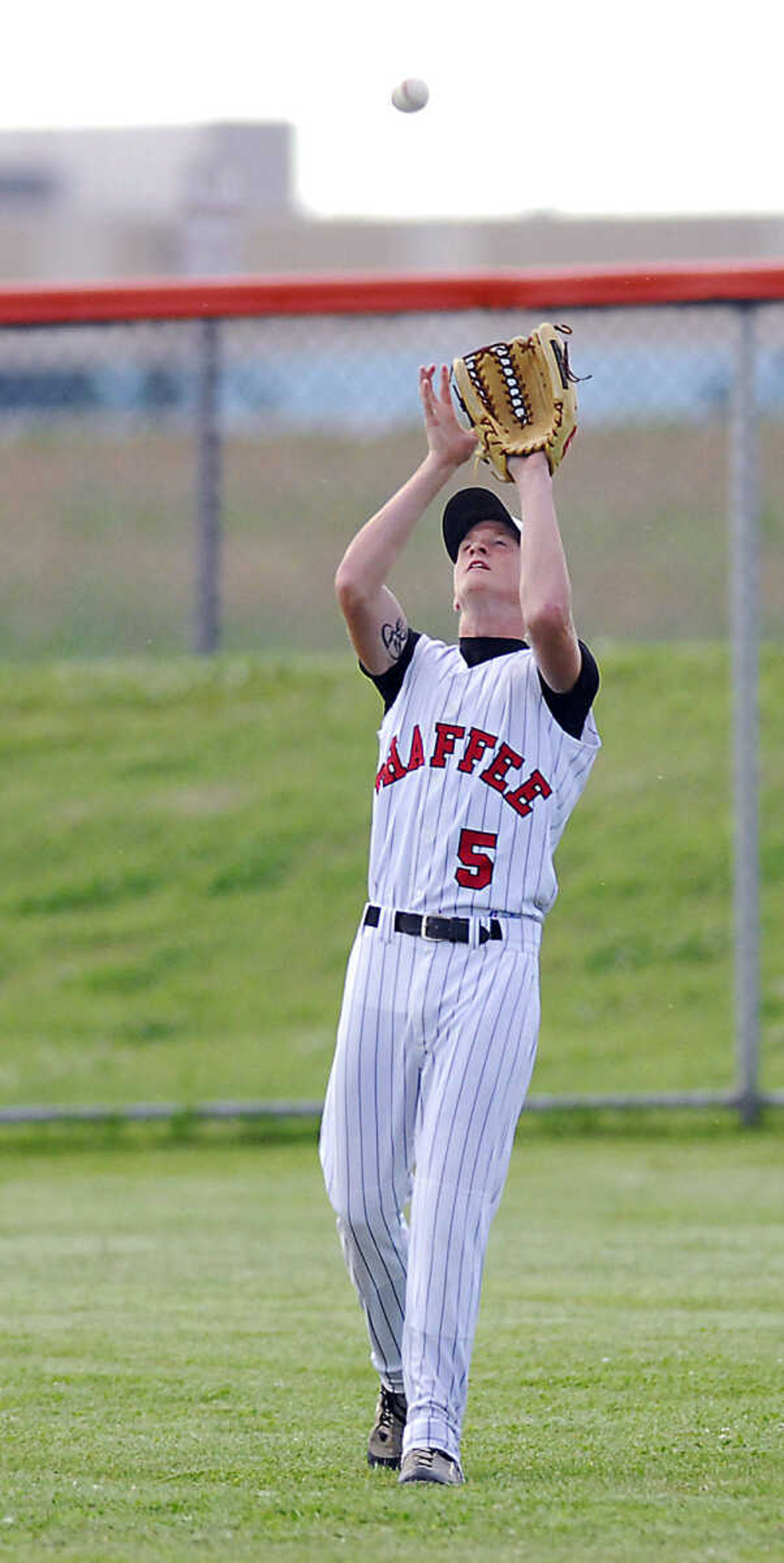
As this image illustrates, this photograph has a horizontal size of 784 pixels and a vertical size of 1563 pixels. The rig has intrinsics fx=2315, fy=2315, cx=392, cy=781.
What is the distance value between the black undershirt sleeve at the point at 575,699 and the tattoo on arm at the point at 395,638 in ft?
0.91

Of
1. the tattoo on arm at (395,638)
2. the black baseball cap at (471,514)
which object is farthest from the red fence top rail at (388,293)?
the tattoo on arm at (395,638)

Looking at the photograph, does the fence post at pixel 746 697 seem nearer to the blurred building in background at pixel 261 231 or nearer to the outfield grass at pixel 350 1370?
the outfield grass at pixel 350 1370

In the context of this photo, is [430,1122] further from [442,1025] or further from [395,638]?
[395,638]

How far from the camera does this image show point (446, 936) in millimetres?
3779

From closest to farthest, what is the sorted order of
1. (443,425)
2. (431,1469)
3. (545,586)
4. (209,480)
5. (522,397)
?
(431,1469) → (545,586) → (522,397) → (443,425) → (209,480)

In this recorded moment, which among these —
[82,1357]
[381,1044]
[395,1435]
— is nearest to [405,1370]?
[395,1435]

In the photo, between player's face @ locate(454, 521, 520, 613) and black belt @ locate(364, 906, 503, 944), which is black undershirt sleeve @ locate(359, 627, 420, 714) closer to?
player's face @ locate(454, 521, 520, 613)

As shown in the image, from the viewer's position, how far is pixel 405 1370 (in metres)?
3.75

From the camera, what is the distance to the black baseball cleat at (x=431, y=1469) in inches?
142

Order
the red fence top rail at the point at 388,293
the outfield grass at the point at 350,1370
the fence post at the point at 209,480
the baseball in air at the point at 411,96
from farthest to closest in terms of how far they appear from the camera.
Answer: the fence post at the point at 209,480, the red fence top rail at the point at 388,293, the baseball in air at the point at 411,96, the outfield grass at the point at 350,1370

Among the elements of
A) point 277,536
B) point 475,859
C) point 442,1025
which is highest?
point 277,536

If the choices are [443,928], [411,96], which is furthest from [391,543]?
[411,96]

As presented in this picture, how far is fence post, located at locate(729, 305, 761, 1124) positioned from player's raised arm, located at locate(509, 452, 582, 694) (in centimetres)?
391

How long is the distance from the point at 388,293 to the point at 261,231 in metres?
13.7
